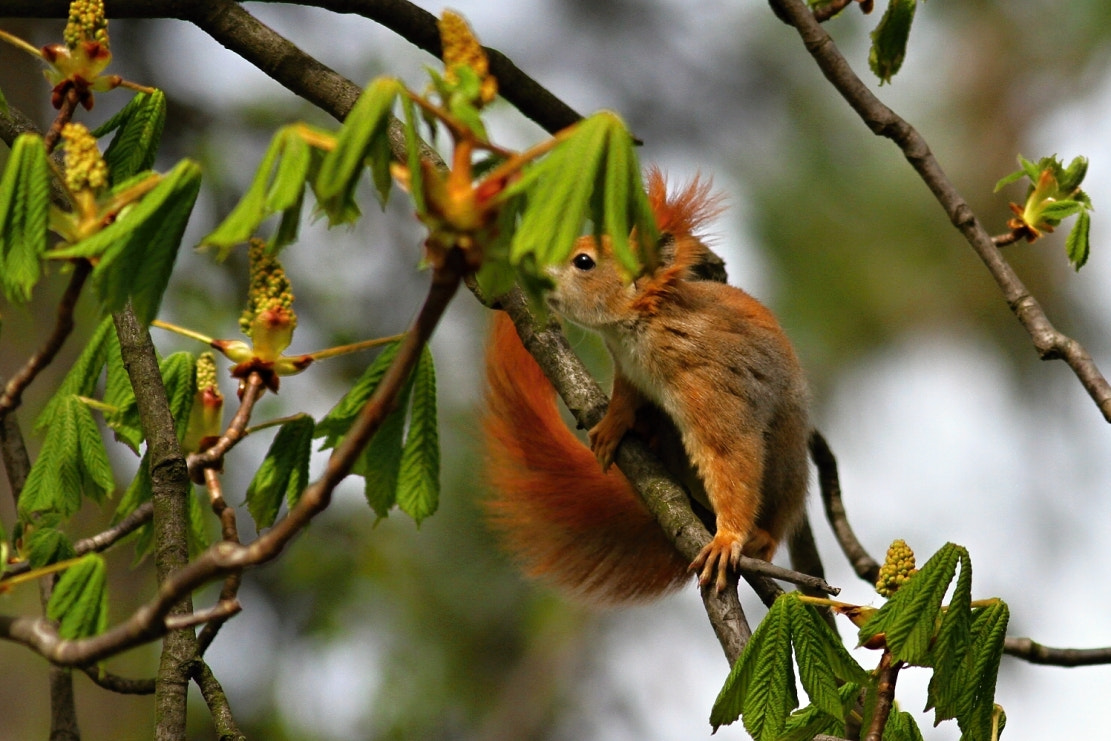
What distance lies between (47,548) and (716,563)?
5.20 ft

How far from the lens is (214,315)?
18.5ft

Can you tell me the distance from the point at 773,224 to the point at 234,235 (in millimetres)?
8281

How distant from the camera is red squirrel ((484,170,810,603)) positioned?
3680 mm

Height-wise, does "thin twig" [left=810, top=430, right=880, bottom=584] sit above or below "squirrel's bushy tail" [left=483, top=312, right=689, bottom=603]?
above

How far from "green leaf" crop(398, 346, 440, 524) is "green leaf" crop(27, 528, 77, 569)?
0.62m

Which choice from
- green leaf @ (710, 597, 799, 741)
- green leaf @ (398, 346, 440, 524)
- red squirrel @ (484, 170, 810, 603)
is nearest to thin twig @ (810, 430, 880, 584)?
red squirrel @ (484, 170, 810, 603)

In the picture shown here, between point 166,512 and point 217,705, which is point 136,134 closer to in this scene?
point 166,512

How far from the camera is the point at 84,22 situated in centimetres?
178

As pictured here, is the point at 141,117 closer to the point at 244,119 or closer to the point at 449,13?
the point at 449,13

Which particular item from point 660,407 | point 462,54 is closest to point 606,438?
point 660,407

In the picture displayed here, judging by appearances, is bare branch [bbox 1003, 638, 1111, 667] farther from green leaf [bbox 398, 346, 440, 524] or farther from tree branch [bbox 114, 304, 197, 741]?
tree branch [bbox 114, 304, 197, 741]

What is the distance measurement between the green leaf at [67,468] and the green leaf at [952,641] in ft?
4.99

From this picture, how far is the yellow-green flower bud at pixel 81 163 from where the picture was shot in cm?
144

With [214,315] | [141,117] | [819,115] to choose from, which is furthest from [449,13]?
[819,115]
